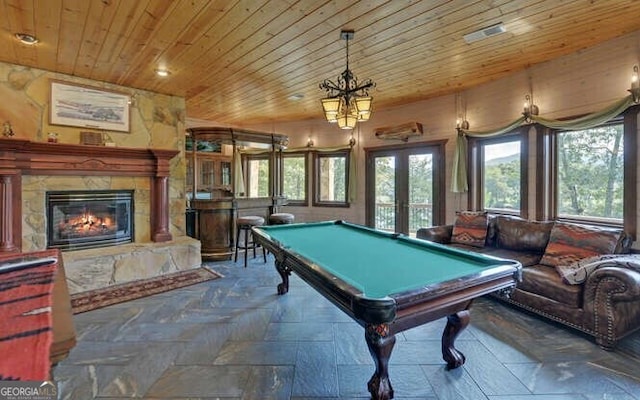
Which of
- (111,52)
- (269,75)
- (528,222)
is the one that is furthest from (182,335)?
(528,222)

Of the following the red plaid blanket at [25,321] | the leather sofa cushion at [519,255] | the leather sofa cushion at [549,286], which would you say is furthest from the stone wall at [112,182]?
the leather sofa cushion at [549,286]

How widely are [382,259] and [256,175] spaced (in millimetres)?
6365

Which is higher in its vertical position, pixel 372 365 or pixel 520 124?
pixel 520 124

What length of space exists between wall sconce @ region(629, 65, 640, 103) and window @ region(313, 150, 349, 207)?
4.60m

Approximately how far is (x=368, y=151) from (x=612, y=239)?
4252 millimetres

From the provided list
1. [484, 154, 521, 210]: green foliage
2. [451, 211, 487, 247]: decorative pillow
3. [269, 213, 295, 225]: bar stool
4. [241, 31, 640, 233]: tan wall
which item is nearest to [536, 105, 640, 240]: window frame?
[241, 31, 640, 233]: tan wall

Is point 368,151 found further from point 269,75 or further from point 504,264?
point 504,264

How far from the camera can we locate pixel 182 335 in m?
2.78

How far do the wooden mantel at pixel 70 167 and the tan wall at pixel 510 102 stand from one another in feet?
9.60

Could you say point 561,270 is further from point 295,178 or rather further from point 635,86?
point 295,178

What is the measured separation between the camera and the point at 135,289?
154 inches

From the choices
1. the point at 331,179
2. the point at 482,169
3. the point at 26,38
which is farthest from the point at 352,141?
the point at 26,38

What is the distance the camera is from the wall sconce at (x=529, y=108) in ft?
13.9

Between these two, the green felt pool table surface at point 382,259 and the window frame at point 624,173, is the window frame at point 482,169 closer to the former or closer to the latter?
the window frame at point 624,173
